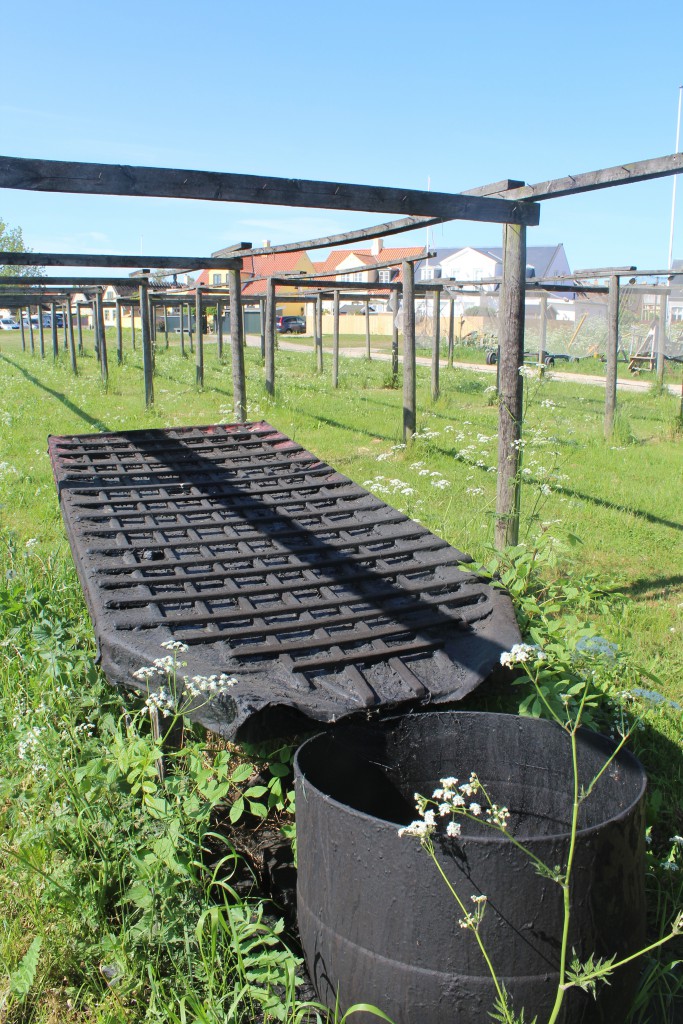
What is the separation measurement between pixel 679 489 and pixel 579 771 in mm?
5701

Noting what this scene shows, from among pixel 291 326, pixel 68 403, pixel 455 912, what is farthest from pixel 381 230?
pixel 291 326

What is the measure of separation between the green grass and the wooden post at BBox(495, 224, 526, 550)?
0.16 m

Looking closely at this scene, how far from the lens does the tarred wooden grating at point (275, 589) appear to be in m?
2.94

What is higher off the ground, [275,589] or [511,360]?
[511,360]

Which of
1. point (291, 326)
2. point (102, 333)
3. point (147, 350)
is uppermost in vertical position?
point (291, 326)

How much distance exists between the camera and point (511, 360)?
466cm

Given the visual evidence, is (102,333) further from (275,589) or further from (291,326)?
(291,326)

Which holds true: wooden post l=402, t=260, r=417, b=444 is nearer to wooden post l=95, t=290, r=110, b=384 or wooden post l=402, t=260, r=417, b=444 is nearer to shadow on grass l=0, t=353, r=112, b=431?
shadow on grass l=0, t=353, r=112, b=431

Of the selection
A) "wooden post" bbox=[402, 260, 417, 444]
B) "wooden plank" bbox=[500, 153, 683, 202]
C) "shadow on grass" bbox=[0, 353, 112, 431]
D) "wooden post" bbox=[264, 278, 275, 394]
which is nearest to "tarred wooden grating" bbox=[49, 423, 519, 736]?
"wooden plank" bbox=[500, 153, 683, 202]

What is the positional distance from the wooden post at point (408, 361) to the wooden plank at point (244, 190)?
14.4ft

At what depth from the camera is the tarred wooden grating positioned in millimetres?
2936

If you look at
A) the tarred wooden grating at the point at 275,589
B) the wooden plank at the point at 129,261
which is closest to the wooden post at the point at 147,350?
the wooden plank at the point at 129,261

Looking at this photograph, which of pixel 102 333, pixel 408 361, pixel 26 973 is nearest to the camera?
pixel 26 973

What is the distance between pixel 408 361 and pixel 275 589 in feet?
19.0
